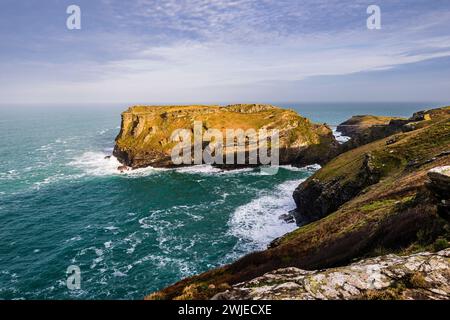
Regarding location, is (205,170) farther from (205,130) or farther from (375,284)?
(375,284)

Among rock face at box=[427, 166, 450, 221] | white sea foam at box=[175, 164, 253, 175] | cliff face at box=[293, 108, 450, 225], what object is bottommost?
white sea foam at box=[175, 164, 253, 175]

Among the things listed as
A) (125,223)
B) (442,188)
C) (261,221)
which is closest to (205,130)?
(125,223)

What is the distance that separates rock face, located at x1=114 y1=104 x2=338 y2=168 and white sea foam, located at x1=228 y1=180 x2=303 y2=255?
39967 millimetres

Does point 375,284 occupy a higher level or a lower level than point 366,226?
higher

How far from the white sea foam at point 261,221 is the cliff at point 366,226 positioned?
21.3ft

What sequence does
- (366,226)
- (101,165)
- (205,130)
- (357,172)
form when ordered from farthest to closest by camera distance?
(205,130), (101,165), (357,172), (366,226)

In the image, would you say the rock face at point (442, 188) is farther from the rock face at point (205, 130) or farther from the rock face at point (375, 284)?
the rock face at point (205, 130)

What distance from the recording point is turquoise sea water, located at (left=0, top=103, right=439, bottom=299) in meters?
44.5

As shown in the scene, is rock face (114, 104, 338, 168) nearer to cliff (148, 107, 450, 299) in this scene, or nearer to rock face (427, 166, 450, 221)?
cliff (148, 107, 450, 299)

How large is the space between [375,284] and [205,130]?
118 m

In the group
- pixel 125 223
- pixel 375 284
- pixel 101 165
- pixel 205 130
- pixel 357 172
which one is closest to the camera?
pixel 375 284

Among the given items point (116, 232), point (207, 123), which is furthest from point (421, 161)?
point (207, 123)

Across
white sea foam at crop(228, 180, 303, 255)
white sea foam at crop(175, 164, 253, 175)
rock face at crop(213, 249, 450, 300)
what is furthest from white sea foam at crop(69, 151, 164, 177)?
rock face at crop(213, 249, 450, 300)

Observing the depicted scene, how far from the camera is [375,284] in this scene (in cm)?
1140
